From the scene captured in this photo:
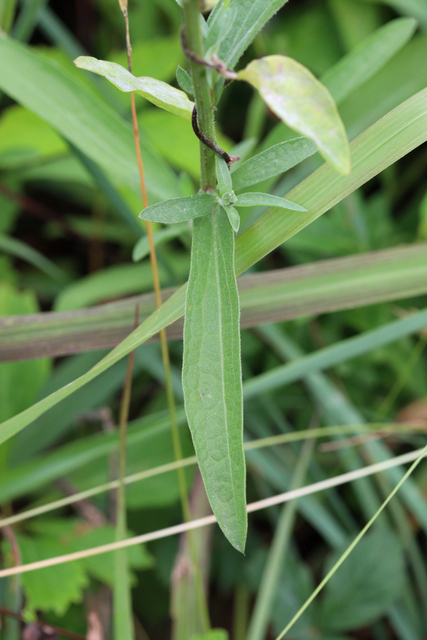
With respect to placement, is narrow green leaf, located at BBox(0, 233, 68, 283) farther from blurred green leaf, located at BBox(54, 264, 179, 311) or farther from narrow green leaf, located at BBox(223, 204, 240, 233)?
narrow green leaf, located at BBox(223, 204, 240, 233)

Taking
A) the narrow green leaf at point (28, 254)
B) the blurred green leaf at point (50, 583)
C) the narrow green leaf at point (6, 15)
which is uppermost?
the narrow green leaf at point (6, 15)

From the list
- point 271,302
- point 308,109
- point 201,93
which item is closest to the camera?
point 308,109

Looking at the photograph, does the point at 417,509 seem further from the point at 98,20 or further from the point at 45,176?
the point at 98,20

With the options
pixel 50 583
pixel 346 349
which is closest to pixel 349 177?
pixel 346 349

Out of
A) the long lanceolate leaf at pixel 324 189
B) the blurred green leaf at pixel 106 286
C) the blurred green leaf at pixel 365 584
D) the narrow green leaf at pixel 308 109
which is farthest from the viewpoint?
the blurred green leaf at pixel 106 286

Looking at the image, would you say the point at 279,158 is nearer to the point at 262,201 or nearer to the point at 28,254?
the point at 262,201

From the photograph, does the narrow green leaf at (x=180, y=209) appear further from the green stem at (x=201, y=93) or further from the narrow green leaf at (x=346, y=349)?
the narrow green leaf at (x=346, y=349)

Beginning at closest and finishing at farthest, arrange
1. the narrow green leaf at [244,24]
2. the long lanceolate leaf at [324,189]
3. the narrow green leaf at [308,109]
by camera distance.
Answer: the narrow green leaf at [308,109] < the narrow green leaf at [244,24] < the long lanceolate leaf at [324,189]

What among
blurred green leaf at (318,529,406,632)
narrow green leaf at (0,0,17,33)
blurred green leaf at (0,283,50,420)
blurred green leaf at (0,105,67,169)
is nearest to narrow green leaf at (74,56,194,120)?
narrow green leaf at (0,0,17,33)

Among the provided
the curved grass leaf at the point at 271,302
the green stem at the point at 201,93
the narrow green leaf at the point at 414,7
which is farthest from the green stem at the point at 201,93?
the narrow green leaf at the point at 414,7
